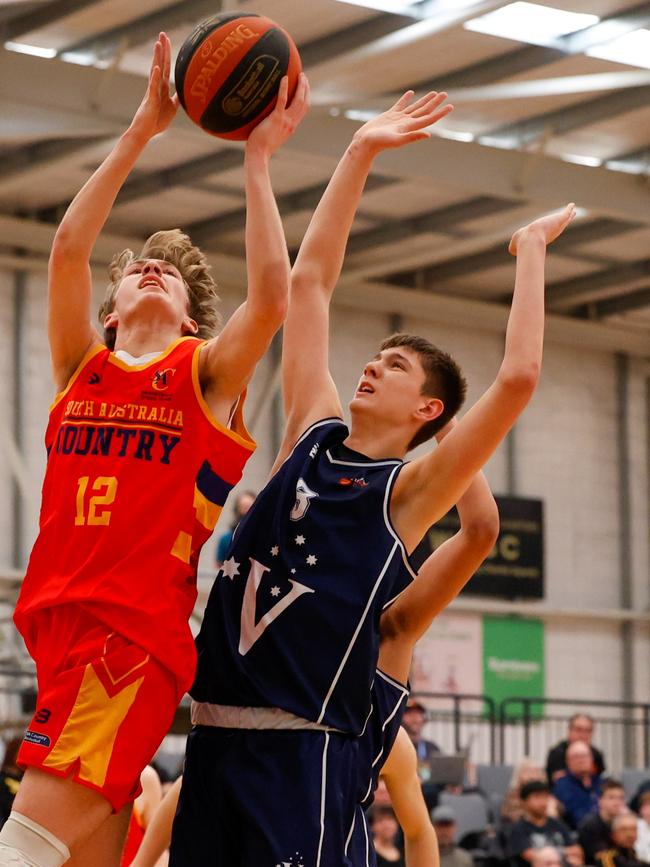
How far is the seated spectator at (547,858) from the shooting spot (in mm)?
11242

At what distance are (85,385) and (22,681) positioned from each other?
1188 centimetres

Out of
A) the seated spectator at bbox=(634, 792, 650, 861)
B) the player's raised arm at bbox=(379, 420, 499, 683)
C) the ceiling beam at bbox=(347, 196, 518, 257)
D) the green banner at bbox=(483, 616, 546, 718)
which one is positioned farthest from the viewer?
the green banner at bbox=(483, 616, 546, 718)

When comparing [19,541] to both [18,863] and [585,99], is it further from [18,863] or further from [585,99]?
[18,863]

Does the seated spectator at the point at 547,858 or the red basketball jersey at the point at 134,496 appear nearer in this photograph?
the red basketball jersey at the point at 134,496

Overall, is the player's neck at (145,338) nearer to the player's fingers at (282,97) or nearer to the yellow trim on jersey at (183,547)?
the yellow trim on jersey at (183,547)

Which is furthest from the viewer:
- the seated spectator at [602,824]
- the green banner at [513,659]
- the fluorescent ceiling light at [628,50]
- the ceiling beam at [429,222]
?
the green banner at [513,659]

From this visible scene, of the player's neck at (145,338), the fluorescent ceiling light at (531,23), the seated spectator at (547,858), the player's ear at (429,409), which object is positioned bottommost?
the seated spectator at (547,858)

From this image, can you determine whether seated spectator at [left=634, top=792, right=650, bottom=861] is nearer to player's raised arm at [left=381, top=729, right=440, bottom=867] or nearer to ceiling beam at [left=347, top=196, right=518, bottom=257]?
ceiling beam at [left=347, top=196, right=518, bottom=257]

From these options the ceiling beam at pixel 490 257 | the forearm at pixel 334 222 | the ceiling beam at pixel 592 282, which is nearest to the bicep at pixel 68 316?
the forearm at pixel 334 222

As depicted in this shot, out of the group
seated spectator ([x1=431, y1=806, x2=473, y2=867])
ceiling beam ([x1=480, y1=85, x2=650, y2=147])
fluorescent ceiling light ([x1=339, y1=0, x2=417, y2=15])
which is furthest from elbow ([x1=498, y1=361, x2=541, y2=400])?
ceiling beam ([x1=480, y1=85, x2=650, y2=147])

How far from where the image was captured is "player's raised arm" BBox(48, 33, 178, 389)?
424 cm

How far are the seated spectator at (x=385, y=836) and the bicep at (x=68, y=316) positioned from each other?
6.91 meters

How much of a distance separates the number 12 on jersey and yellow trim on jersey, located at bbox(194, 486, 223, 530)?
218 millimetres

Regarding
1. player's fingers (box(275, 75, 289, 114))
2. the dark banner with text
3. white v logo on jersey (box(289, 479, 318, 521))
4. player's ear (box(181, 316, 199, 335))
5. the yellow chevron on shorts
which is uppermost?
the dark banner with text
